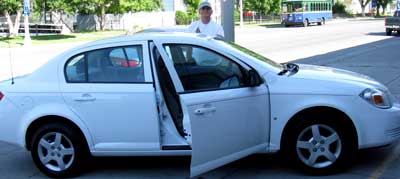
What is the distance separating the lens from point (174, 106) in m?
5.48

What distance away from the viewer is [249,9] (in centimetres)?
6569

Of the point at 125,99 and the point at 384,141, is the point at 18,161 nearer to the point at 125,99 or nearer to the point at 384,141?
the point at 125,99

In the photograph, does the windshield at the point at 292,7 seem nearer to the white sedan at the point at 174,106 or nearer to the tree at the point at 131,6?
the tree at the point at 131,6

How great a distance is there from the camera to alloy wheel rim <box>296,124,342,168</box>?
17.6 feet

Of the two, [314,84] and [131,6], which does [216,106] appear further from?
[131,6]

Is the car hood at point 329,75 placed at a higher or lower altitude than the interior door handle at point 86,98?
higher

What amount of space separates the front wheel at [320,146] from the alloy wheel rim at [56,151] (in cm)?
226

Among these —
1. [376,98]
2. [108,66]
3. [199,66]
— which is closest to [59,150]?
[108,66]

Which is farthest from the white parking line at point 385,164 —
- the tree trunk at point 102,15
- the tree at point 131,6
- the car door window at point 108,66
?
the tree trunk at point 102,15

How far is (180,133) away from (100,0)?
38.9 metres

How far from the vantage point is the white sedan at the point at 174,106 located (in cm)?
528

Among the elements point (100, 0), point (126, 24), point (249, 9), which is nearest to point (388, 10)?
point (249, 9)

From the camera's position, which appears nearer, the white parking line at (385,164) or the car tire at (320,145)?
the car tire at (320,145)

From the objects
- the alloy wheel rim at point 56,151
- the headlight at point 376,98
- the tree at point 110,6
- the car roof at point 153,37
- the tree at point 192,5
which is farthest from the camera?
the tree at point 192,5
